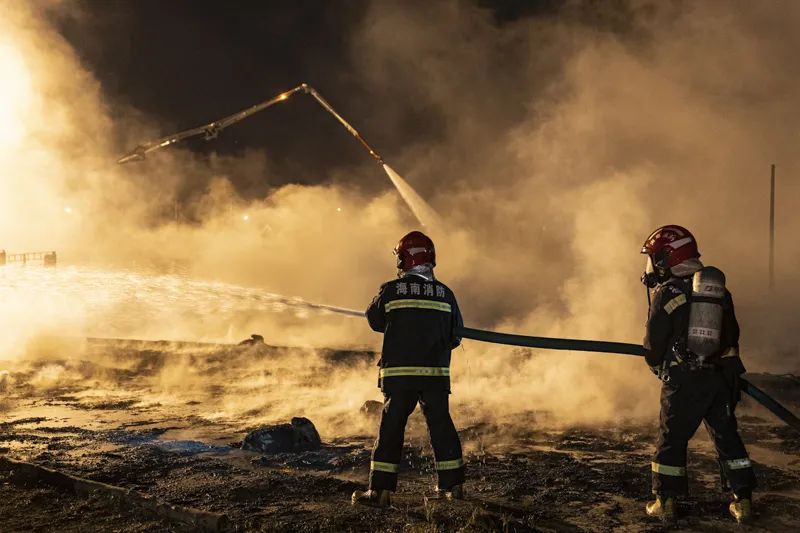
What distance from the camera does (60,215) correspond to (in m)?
27.0

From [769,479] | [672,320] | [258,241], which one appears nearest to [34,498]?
[672,320]

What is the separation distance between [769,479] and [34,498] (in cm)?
536

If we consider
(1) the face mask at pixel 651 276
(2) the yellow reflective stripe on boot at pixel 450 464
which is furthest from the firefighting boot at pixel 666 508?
(1) the face mask at pixel 651 276

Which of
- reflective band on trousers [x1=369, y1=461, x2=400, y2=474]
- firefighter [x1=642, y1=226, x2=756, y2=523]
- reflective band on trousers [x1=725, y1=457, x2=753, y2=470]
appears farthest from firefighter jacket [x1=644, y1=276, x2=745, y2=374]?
reflective band on trousers [x1=369, y1=461, x2=400, y2=474]

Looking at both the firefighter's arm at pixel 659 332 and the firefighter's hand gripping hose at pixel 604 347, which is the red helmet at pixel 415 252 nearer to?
the firefighter's hand gripping hose at pixel 604 347

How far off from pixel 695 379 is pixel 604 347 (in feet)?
2.26

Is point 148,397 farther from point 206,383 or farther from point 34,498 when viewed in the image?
point 34,498

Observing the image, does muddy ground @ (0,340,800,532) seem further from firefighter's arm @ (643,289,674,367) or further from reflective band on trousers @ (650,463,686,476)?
firefighter's arm @ (643,289,674,367)

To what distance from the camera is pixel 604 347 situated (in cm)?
483

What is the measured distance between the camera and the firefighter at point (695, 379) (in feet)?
13.9

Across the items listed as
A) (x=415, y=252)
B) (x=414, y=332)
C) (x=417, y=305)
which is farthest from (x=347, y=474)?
(x=415, y=252)

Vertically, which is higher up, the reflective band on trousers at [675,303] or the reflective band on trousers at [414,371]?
the reflective band on trousers at [675,303]

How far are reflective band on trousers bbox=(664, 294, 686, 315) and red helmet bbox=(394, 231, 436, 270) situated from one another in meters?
1.61

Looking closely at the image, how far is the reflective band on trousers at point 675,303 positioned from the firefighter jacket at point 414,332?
145 centimetres
